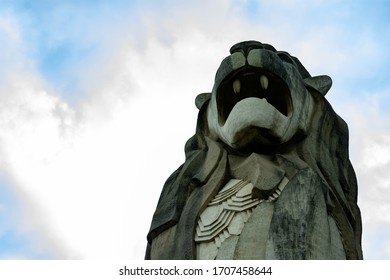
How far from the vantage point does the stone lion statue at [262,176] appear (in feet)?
27.5

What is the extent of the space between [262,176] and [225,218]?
0.52 m

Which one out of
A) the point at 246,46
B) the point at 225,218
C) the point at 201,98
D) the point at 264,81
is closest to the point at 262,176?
the point at 225,218

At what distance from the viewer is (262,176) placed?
8883 millimetres

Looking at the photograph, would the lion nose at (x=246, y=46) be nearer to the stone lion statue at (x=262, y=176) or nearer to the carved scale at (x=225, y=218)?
the stone lion statue at (x=262, y=176)

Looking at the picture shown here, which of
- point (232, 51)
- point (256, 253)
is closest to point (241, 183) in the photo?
point (256, 253)

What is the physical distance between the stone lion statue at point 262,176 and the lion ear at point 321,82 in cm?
1

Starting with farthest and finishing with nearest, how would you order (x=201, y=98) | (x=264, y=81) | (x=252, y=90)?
(x=201, y=98)
(x=252, y=90)
(x=264, y=81)

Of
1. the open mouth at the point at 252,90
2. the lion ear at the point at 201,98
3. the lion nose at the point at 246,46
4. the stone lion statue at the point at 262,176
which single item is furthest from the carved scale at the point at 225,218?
the lion ear at the point at 201,98

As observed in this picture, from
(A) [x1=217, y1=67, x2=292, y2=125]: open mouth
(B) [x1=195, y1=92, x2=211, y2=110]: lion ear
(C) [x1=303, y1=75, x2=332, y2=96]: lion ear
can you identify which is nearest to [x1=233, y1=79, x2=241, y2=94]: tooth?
(A) [x1=217, y1=67, x2=292, y2=125]: open mouth

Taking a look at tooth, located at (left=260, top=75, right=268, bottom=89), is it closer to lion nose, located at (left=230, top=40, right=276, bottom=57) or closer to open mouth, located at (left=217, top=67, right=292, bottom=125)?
open mouth, located at (left=217, top=67, right=292, bottom=125)

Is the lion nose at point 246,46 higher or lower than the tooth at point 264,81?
higher

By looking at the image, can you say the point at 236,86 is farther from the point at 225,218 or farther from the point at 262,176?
the point at 225,218

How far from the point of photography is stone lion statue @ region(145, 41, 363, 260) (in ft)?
27.5

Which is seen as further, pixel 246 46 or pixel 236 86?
pixel 246 46
